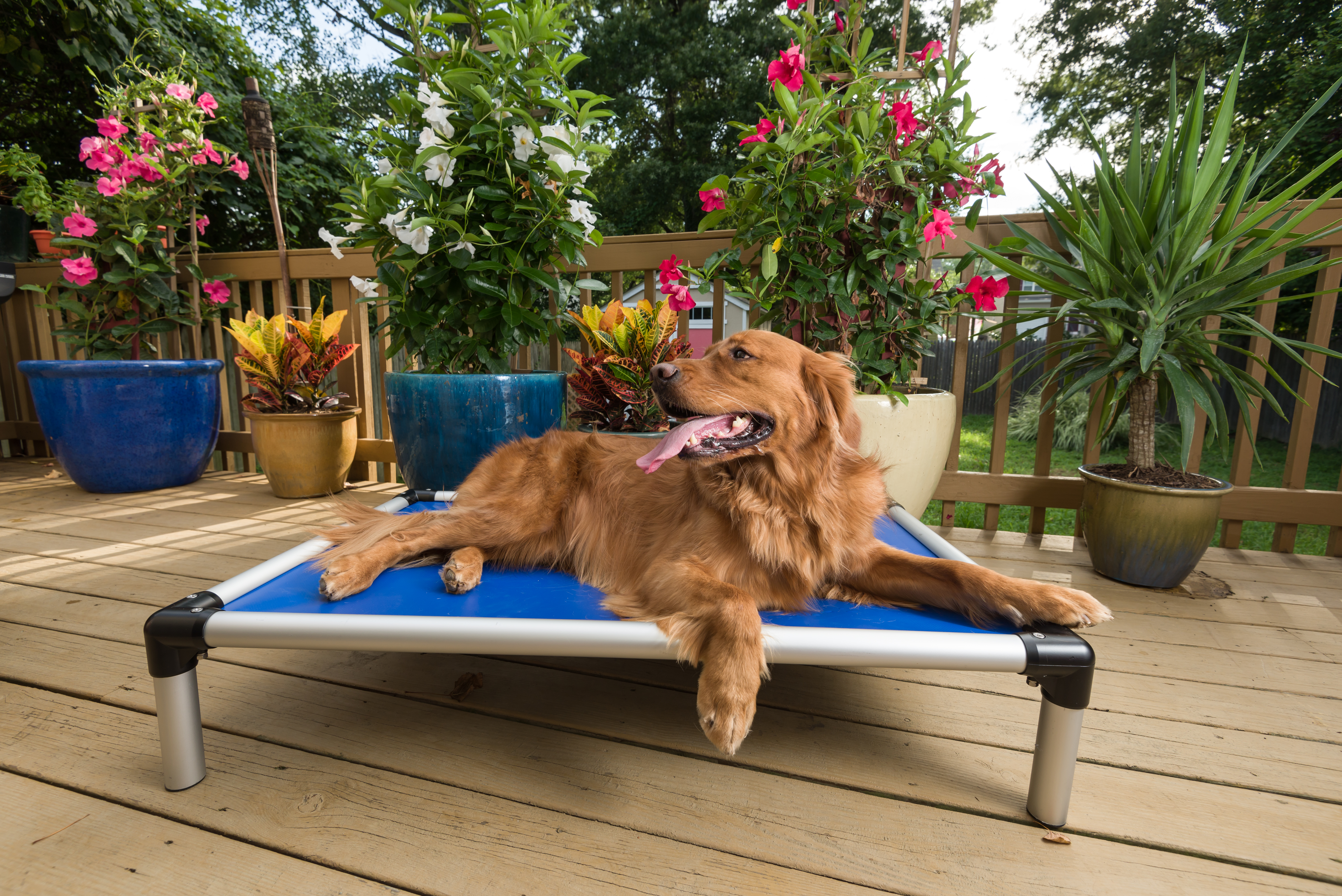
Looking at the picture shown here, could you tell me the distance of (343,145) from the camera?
7.73 m

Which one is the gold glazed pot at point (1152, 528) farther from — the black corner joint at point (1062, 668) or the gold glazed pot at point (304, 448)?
the gold glazed pot at point (304, 448)

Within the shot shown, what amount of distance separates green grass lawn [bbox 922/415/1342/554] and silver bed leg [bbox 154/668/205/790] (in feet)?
9.71

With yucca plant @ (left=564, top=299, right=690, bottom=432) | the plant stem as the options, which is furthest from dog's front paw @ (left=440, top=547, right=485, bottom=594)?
the plant stem

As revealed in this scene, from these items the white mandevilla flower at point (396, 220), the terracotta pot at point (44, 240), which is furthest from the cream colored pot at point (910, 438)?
the terracotta pot at point (44, 240)

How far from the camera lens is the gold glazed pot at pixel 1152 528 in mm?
2070

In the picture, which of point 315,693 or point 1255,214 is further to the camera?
point 1255,214

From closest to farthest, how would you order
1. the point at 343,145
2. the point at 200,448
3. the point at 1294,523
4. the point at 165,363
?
the point at 1294,523 → the point at 165,363 → the point at 200,448 → the point at 343,145

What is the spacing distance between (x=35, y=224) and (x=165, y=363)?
2.74m

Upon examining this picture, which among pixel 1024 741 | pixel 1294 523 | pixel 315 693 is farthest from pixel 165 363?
pixel 1294 523

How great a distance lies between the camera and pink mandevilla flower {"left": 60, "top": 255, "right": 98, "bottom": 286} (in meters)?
3.28

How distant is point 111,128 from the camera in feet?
10.7

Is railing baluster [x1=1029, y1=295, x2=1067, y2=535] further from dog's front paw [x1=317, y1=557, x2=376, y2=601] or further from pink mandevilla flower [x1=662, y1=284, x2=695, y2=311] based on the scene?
dog's front paw [x1=317, y1=557, x2=376, y2=601]

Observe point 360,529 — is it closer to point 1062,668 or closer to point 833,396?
point 833,396

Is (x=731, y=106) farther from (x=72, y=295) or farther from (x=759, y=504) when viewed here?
(x=759, y=504)
